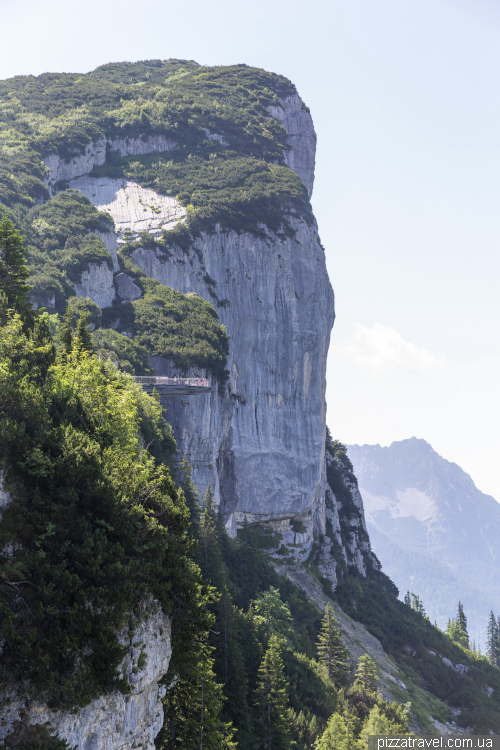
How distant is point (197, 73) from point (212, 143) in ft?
158

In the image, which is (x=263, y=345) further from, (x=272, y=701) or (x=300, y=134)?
(x=300, y=134)

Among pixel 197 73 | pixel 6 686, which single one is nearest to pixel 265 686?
pixel 6 686

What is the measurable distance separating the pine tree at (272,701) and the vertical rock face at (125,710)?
54.4 ft

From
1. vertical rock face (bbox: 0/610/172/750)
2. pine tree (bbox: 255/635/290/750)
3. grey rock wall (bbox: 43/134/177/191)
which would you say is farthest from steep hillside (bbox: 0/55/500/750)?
grey rock wall (bbox: 43/134/177/191)

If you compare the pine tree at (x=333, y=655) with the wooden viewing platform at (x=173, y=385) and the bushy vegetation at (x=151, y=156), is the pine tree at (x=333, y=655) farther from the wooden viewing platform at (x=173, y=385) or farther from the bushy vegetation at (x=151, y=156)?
the bushy vegetation at (x=151, y=156)

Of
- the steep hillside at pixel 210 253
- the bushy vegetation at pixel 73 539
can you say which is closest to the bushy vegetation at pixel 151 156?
the steep hillside at pixel 210 253

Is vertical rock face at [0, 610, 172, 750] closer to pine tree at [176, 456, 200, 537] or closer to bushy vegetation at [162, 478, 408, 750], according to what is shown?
bushy vegetation at [162, 478, 408, 750]

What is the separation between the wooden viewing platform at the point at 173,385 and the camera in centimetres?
5131

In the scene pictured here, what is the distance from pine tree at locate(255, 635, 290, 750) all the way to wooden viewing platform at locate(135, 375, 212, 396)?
25.3 meters

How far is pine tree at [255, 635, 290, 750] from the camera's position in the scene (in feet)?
111

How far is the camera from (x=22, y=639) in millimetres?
16109

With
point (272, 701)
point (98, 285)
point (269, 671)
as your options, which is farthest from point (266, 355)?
point (272, 701)

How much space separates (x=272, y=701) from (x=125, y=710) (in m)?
19.6

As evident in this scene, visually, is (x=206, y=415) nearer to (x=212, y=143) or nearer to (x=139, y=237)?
(x=139, y=237)
